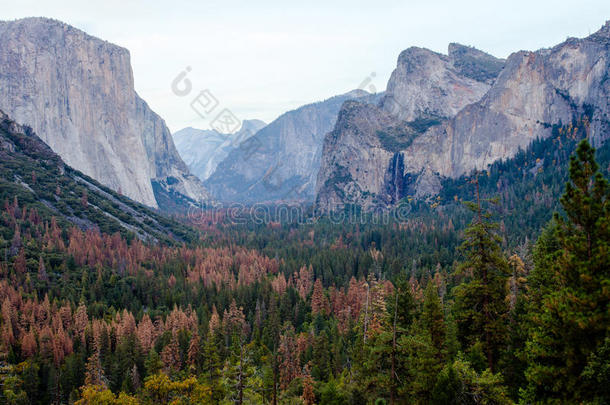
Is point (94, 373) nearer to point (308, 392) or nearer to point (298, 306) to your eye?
point (308, 392)

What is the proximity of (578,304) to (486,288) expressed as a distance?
40.6 feet

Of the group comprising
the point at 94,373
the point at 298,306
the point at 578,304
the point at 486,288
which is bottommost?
the point at 298,306

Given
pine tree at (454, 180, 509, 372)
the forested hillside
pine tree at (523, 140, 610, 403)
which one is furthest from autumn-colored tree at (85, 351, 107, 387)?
pine tree at (523, 140, 610, 403)

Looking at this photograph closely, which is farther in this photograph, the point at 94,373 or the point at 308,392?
the point at 94,373

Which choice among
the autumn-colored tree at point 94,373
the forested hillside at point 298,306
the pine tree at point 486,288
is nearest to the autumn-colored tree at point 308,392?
the forested hillside at point 298,306

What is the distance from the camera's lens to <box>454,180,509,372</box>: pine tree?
1049 inches

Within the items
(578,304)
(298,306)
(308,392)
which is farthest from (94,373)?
(578,304)

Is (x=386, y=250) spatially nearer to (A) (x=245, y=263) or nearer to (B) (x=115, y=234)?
(A) (x=245, y=263)

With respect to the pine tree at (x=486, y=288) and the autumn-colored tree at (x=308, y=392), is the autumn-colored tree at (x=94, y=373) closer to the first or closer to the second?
the autumn-colored tree at (x=308, y=392)

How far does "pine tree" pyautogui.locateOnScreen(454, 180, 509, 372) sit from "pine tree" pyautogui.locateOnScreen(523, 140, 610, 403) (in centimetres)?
998

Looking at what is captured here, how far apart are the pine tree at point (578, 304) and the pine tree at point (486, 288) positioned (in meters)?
9.98

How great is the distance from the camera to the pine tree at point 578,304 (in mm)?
14375

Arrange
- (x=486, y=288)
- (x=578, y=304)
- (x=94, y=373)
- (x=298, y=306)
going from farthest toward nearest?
(x=298, y=306) < (x=94, y=373) < (x=486, y=288) < (x=578, y=304)

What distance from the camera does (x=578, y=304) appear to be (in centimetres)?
1464
